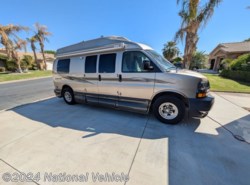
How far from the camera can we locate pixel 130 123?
13.5 ft

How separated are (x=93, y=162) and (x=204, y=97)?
3.20 m

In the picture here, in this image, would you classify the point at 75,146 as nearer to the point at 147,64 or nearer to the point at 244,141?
the point at 147,64

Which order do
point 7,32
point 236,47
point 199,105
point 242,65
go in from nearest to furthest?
point 199,105 < point 242,65 < point 7,32 < point 236,47

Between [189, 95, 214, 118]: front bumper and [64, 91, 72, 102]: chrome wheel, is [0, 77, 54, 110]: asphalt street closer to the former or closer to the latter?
[64, 91, 72, 102]: chrome wheel

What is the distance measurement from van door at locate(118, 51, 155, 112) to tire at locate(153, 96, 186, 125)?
0.34 m

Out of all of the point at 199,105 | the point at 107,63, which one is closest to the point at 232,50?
the point at 199,105

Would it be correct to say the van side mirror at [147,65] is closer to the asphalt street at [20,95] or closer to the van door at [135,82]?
the van door at [135,82]

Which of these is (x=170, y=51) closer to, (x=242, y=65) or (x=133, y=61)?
(x=242, y=65)

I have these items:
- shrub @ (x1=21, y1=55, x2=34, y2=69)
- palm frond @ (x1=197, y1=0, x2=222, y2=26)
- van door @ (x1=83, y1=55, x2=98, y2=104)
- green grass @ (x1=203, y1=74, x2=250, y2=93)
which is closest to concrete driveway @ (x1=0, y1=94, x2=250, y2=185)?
van door @ (x1=83, y1=55, x2=98, y2=104)

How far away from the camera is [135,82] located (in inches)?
164

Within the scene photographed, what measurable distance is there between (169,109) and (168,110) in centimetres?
4

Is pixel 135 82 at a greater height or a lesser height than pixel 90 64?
lesser

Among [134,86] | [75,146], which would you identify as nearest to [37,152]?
[75,146]

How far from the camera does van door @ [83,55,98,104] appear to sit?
5004mm
